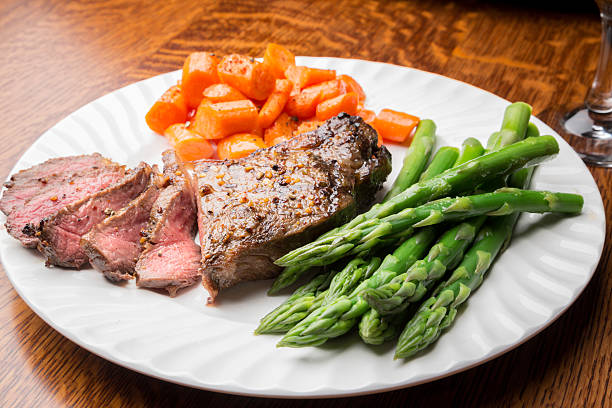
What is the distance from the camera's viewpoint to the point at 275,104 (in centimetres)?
368

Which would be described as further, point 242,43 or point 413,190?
point 242,43

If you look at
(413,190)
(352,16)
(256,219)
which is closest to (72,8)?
(352,16)

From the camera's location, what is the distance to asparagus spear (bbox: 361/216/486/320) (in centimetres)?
218

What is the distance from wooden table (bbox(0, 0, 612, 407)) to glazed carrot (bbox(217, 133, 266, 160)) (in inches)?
Result: 57.2

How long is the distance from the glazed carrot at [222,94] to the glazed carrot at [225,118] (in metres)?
0.05

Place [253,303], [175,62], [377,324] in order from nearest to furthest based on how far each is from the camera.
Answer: [377,324] → [253,303] → [175,62]

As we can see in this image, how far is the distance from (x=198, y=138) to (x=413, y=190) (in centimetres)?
155

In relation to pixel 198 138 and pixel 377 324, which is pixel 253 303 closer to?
pixel 377 324

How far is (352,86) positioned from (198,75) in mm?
1074

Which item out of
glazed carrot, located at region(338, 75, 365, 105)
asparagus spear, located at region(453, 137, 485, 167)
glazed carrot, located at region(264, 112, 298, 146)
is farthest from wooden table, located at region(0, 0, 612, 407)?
glazed carrot, located at region(264, 112, 298, 146)

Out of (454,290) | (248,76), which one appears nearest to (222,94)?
(248,76)

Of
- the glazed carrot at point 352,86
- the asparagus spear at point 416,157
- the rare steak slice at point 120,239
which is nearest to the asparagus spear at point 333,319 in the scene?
the asparagus spear at point 416,157

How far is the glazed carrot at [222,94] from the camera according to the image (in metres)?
3.61

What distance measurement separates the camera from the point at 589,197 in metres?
2.87
